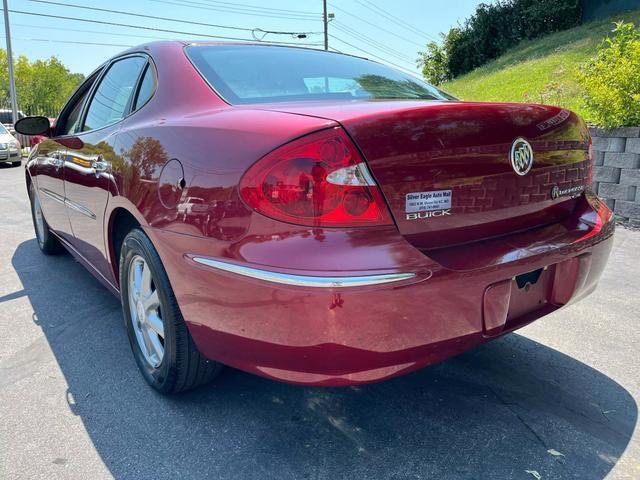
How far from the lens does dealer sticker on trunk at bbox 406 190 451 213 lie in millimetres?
1673

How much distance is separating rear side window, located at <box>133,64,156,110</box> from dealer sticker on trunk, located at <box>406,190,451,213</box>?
145 cm

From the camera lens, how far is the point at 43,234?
15.0 feet

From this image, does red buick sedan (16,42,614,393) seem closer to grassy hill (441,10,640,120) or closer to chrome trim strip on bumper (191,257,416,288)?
chrome trim strip on bumper (191,257,416,288)

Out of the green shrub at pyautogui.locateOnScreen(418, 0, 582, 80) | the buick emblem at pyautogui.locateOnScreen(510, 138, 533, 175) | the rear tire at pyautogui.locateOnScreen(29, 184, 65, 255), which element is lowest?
the rear tire at pyautogui.locateOnScreen(29, 184, 65, 255)

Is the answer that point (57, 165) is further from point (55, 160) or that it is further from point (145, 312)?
point (145, 312)

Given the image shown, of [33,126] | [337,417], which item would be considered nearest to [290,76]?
[337,417]

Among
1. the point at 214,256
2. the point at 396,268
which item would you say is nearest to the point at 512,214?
the point at 396,268

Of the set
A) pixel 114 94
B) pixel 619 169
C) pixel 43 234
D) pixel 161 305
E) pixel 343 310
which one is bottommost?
pixel 43 234

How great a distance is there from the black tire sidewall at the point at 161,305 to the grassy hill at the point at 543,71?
6256mm

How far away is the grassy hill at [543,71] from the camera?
9.84m

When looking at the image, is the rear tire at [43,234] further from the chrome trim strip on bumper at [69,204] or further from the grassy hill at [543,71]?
the grassy hill at [543,71]

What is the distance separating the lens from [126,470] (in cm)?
186

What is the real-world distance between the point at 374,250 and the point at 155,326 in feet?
3.88

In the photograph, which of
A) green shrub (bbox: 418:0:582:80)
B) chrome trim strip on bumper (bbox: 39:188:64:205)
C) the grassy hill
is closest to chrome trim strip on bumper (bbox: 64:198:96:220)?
chrome trim strip on bumper (bbox: 39:188:64:205)
